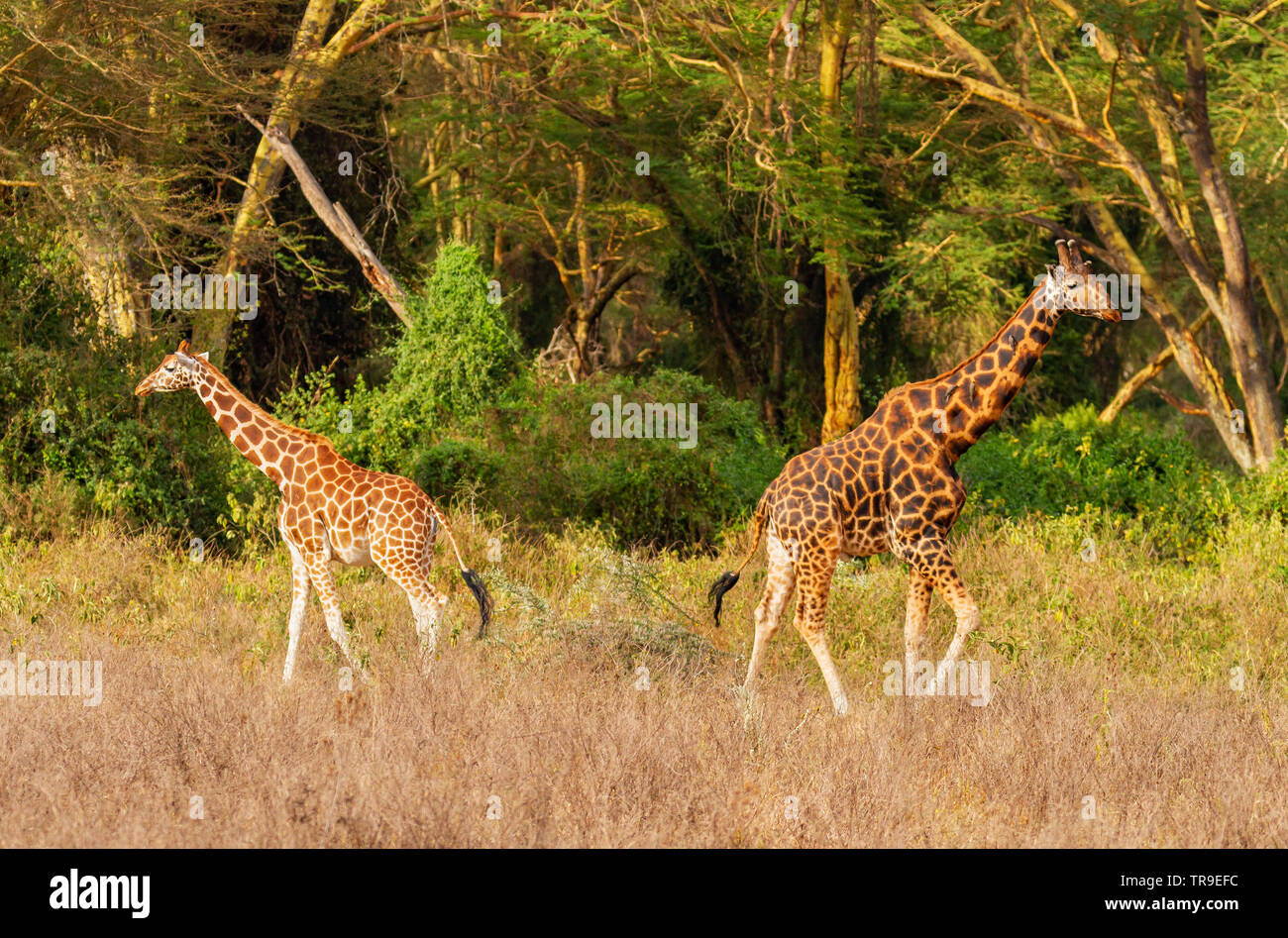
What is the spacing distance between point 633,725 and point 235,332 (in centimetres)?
1238

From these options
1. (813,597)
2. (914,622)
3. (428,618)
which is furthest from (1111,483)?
(428,618)

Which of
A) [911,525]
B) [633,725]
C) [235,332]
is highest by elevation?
[235,332]

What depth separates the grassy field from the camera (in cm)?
609

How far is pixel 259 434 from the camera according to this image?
9016 mm

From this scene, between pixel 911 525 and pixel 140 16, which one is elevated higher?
pixel 140 16

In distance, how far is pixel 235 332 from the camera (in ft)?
59.1

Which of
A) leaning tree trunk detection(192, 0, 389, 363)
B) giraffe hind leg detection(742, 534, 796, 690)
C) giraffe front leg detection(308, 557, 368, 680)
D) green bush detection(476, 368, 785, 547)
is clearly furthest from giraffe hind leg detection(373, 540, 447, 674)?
leaning tree trunk detection(192, 0, 389, 363)

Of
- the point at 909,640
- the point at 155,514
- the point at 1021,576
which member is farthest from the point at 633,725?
the point at 155,514

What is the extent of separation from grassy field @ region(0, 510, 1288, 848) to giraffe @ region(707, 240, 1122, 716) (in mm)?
538

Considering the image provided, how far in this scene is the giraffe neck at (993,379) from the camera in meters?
8.11

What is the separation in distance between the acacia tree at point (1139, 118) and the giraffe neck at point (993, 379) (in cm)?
908

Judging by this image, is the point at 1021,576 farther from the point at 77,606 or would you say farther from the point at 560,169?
the point at 560,169

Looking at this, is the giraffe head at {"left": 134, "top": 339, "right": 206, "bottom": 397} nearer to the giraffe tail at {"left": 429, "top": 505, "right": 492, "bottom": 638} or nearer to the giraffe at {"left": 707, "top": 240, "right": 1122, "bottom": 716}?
the giraffe tail at {"left": 429, "top": 505, "right": 492, "bottom": 638}

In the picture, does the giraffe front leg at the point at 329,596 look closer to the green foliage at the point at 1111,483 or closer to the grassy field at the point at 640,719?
the grassy field at the point at 640,719
